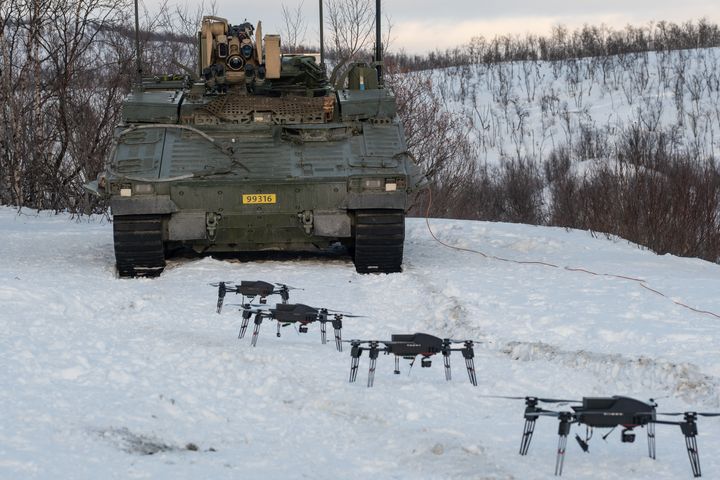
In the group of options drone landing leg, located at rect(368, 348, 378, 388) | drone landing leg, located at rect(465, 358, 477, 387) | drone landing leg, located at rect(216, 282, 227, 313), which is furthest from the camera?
drone landing leg, located at rect(216, 282, 227, 313)

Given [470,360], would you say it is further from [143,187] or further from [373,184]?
[143,187]

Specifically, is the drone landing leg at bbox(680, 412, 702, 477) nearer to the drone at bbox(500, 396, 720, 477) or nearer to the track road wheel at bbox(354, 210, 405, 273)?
the drone at bbox(500, 396, 720, 477)

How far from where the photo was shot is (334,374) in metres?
7.92

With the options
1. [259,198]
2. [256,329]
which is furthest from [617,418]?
[259,198]

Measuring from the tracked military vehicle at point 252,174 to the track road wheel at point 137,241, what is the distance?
0.5 inches

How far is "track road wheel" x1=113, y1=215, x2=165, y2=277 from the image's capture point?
13.4m

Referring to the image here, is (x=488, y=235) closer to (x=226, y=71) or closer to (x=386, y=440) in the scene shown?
(x=226, y=71)

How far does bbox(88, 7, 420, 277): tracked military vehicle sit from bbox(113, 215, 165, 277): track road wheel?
0.01m

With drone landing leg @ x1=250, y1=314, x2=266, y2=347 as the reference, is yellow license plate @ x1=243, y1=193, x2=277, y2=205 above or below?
above

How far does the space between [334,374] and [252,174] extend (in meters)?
6.04

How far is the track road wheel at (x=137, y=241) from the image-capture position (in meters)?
13.4

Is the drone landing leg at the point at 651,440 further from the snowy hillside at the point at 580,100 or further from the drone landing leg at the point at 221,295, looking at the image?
the snowy hillside at the point at 580,100

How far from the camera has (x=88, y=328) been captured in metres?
9.55

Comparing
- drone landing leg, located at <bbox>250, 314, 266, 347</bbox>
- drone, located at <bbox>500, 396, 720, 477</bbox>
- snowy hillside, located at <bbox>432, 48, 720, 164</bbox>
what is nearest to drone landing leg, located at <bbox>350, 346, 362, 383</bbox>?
drone landing leg, located at <bbox>250, 314, 266, 347</bbox>
